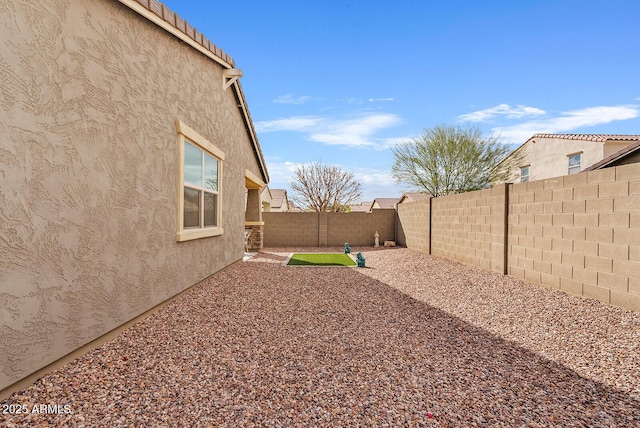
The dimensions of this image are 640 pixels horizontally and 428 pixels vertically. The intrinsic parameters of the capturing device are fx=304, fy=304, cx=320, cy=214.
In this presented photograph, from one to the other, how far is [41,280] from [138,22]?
3.49 metres

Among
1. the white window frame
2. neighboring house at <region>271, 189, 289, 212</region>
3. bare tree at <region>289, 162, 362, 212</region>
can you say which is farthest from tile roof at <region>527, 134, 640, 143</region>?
neighboring house at <region>271, 189, 289, 212</region>

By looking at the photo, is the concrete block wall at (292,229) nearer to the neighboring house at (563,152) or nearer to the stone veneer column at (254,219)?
the stone veneer column at (254,219)

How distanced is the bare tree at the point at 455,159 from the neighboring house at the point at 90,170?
18.7m

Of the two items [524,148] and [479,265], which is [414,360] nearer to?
[479,265]

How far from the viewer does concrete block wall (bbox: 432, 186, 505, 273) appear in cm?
728

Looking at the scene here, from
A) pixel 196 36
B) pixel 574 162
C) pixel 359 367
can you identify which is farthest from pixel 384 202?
pixel 359 367

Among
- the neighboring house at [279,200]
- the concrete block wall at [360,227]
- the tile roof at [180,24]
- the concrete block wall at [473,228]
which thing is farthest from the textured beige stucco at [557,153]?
the neighboring house at [279,200]

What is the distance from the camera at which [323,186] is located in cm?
3194

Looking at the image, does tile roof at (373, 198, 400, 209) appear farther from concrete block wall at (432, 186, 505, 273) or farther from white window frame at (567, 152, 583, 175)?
concrete block wall at (432, 186, 505, 273)

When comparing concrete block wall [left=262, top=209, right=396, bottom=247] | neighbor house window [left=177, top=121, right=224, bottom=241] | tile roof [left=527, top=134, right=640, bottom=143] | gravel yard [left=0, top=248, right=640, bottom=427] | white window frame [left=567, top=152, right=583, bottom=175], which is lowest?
gravel yard [left=0, top=248, right=640, bottom=427]

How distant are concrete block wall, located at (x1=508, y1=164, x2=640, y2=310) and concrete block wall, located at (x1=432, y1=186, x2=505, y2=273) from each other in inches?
24.0

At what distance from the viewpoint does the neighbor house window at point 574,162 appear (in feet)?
58.6

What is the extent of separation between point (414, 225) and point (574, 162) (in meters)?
12.6

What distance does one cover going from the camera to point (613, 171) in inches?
182
